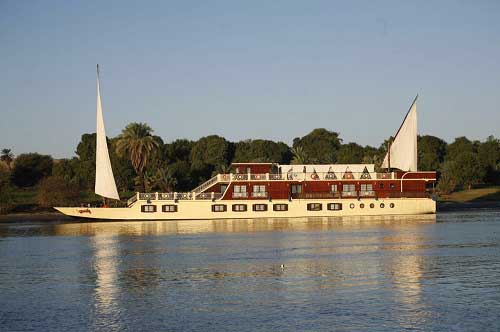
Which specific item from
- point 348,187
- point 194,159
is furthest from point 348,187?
point 194,159

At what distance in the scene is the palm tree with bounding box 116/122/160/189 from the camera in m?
89.2

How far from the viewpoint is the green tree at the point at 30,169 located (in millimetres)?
111312

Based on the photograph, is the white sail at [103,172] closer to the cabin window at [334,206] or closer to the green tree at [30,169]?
the cabin window at [334,206]

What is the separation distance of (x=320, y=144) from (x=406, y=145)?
65337 mm

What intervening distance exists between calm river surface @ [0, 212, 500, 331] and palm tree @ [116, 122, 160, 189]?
34736 millimetres

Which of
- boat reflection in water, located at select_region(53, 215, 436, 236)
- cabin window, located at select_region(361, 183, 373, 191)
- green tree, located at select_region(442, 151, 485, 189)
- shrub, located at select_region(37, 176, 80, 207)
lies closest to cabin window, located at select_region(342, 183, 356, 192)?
cabin window, located at select_region(361, 183, 373, 191)

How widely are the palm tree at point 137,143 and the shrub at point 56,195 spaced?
849cm

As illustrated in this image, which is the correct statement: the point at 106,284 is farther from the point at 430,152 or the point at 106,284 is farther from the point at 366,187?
the point at 430,152

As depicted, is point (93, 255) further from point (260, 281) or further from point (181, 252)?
point (260, 281)

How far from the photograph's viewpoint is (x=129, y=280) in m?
32.7

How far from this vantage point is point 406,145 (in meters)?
74.5

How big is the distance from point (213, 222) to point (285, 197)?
8.07m

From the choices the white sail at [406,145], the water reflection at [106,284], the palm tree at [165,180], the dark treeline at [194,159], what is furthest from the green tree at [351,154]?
the water reflection at [106,284]

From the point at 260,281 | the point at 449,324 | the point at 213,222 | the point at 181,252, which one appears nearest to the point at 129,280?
the point at 260,281
